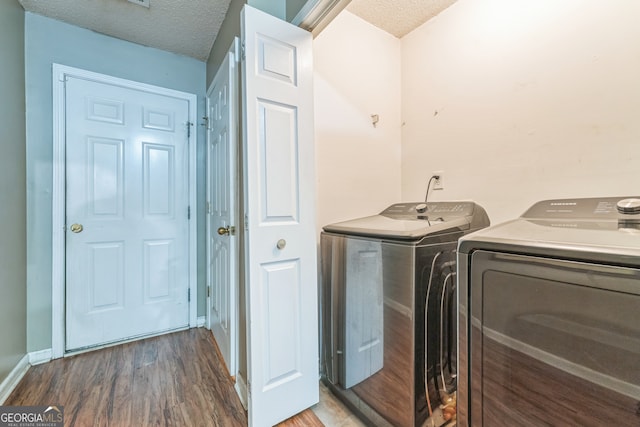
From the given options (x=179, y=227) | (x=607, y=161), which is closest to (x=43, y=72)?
(x=179, y=227)

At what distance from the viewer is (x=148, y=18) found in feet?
6.09

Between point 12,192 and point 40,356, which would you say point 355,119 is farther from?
point 40,356

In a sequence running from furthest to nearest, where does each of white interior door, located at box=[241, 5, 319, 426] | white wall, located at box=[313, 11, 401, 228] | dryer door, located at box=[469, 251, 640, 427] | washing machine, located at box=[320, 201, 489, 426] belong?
white wall, located at box=[313, 11, 401, 228] → white interior door, located at box=[241, 5, 319, 426] → washing machine, located at box=[320, 201, 489, 426] → dryer door, located at box=[469, 251, 640, 427]

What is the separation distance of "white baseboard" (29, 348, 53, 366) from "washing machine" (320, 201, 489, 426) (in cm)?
196

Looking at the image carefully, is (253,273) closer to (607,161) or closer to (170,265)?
(170,265)

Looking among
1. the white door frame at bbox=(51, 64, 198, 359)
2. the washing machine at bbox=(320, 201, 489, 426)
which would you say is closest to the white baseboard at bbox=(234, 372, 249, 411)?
the washing machine at bbox=(320, 201, 489, 426)

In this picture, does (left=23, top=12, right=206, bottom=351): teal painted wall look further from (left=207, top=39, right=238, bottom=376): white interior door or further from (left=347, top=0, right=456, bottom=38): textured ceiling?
(left=347, top=0, right=456, bottom=38): textured ceiling

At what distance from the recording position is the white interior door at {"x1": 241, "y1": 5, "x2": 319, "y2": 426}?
4.01 feet

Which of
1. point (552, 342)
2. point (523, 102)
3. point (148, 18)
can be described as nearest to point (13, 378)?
point (148, 18)

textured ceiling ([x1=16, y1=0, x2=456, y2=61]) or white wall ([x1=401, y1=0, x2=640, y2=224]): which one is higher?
textured ceiling ([x1=16, y1=0, x2=456, y2=61])

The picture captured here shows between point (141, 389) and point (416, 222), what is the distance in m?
1.84

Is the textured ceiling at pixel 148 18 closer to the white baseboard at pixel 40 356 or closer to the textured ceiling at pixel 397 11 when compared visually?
the textured ceiling at pixel 397 11

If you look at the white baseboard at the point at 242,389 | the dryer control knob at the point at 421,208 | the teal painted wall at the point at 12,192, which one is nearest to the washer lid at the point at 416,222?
the dryer control knob at the point at 421,208

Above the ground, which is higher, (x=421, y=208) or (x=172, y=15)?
(x=172, y=15)
